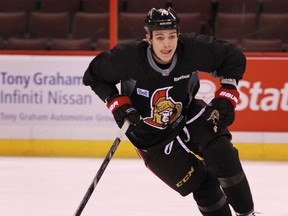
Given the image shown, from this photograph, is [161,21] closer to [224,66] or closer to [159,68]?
[159,68]

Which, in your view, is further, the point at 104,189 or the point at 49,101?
the point at 49,101

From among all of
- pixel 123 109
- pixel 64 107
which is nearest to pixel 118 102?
pixel 123 109

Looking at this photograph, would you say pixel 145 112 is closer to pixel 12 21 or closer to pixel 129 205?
pixel 129 205

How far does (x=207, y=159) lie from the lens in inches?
125

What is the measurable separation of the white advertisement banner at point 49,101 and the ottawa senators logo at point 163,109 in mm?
2935

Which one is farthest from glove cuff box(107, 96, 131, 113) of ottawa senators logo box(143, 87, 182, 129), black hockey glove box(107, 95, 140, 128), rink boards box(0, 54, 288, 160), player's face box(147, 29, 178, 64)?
rink boards box(0, 54, 288, 160)

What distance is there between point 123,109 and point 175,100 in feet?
0.84

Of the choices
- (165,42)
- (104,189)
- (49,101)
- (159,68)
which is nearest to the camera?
(165,42)

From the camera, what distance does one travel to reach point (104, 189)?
4.93m

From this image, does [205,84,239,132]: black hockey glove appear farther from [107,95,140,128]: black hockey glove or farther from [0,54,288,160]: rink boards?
[0,54,288,160]: rink boards

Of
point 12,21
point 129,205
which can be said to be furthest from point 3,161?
point 129,205

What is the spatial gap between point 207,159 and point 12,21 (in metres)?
4.01

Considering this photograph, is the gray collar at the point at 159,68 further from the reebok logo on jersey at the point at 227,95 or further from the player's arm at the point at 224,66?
the reebok logo on jersey at the point at 227,95

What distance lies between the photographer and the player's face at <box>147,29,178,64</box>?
3.18 meters
